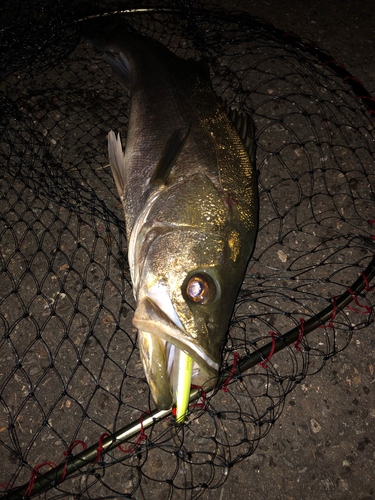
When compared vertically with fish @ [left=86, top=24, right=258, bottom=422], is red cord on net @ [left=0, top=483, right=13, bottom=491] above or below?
below

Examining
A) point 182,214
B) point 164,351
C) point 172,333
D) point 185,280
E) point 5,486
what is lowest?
point 5,486

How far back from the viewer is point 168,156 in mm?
2475

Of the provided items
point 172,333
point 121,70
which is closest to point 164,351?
point 172,333

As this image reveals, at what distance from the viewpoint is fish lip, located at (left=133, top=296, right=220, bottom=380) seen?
1.84 meters

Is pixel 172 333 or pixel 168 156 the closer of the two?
pixel 172 333

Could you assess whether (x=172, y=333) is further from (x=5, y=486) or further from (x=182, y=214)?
(x=5, y=486)

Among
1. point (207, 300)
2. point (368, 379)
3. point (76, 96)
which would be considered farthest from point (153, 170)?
point (368, 379)

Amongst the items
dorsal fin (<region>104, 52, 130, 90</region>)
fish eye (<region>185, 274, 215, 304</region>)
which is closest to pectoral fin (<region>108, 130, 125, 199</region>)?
dorsal fin (<region>104, 52, 130, 90</region>)

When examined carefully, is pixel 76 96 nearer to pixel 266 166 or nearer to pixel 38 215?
pixel 38 215

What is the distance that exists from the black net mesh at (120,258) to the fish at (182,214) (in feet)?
1.55

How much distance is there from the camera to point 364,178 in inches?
131

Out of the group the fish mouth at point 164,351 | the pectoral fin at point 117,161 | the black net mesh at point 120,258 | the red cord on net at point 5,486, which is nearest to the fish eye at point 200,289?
the fish mouth at point 164,351

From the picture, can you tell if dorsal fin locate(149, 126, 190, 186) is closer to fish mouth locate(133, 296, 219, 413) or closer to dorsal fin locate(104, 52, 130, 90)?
fish mouth locate(133, 296, 219, 413)

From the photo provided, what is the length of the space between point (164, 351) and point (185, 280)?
16.8 inches
